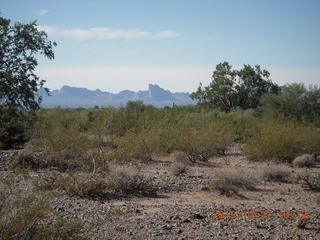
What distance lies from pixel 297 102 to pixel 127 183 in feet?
89.6

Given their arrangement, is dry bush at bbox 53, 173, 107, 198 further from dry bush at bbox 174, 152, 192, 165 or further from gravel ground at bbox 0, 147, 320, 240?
dry bush at bbox 174, 152, 192, 165

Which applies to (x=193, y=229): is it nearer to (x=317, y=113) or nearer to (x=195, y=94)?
(x=317, y=113)

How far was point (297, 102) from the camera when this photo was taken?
1385 inches

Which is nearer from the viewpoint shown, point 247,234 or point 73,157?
point 247,234

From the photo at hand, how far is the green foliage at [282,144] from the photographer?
712 inches

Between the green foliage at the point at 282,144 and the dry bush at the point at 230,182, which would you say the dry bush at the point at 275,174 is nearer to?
the dry bush at the point at 230,182

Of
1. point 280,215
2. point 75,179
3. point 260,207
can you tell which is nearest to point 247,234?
point 280,215

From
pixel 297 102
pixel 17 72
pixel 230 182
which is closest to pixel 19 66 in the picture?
pixel 17 72

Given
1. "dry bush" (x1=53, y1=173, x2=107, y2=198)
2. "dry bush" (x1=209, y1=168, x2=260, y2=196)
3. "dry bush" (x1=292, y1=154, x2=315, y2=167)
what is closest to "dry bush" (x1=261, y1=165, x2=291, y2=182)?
"dry bush" (x1=209, y1=168, x2=260, y2=196)

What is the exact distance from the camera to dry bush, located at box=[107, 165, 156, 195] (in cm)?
1156

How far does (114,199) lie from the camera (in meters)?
10.8

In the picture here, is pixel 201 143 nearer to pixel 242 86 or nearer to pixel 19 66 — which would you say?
pixel 19 66

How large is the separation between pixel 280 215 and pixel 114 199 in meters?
4.40
